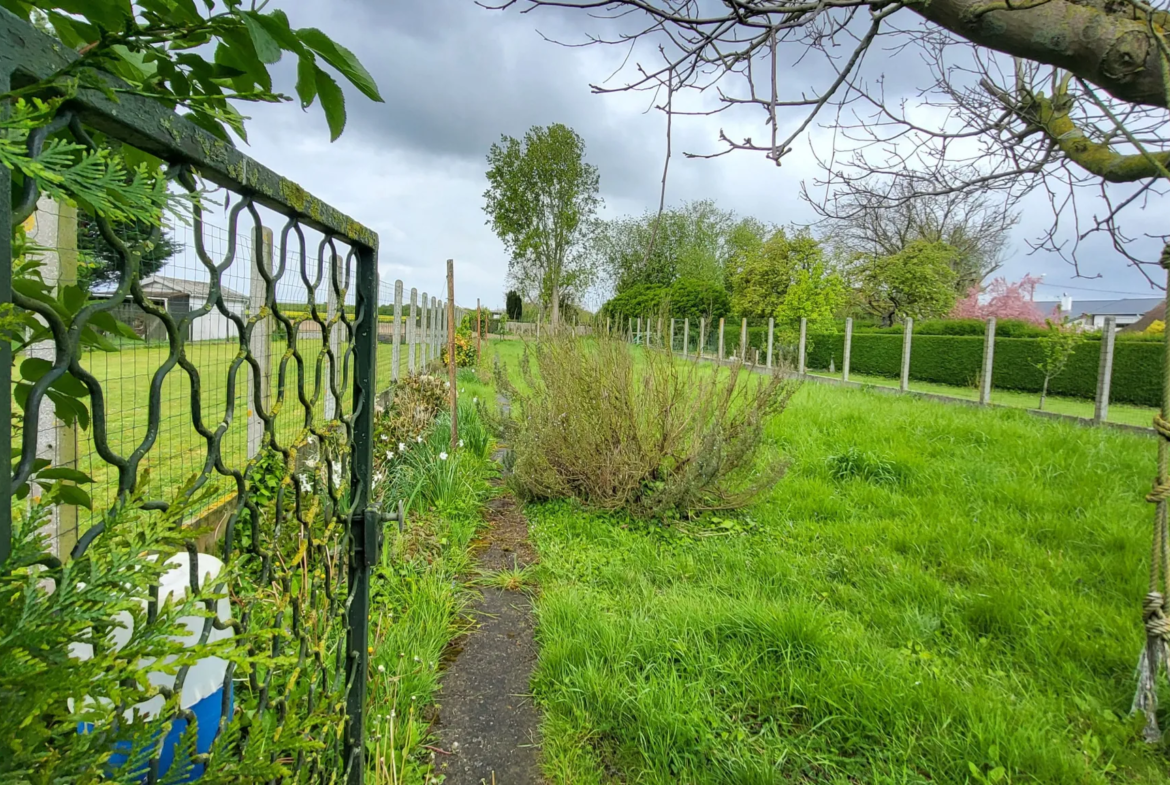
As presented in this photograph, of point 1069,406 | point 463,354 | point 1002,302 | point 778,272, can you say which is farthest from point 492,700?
point 1002,302

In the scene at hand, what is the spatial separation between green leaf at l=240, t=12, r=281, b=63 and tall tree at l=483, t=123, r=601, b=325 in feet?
66.5

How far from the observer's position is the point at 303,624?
1.06 m

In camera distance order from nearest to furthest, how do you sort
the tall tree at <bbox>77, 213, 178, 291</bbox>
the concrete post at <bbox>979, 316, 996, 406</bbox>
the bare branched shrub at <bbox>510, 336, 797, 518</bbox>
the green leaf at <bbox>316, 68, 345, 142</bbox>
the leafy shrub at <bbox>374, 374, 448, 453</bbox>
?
the tall tree at <bbox>77, 213, 178, 291</bbox>, the green leaf at <bbox>316, 68, 345, 142</bbox>, the bare branched shrub at <bbox>510, 336, 797, 518</bbox>, the leafy shrub at <bbox>374, 374, 448, 453</bbox>, the concrete post at <bbox>979, 316, 996, 406</bbox>

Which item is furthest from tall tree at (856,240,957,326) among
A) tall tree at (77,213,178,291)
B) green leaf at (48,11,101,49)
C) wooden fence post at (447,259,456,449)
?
green leaf at (48,11,101,49)

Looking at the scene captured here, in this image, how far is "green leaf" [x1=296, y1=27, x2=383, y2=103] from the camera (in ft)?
1.95

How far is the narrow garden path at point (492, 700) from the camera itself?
1882 mm

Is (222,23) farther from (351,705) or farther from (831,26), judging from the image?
(831,26)

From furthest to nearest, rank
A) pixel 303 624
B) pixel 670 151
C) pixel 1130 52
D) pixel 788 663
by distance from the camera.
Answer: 1. pixel 788 663
2. pixel 670 151
3. pixel 1130 52
4. pixel 303 624

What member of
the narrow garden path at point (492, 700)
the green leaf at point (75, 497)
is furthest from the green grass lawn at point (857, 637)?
the green leaf at point (75, 497)

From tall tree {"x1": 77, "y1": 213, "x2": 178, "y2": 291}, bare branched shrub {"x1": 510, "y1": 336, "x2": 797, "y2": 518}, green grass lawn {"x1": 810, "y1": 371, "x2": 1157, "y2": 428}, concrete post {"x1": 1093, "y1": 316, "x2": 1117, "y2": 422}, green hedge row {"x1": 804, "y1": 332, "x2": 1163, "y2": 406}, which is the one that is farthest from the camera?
green hedge row {"x1": 804, "y1": 332, "x2": 1163, "y2": 406}

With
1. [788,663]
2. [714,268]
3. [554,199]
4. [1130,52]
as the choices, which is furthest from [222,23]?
[714,268]

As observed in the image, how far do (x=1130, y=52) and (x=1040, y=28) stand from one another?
0.88 ft

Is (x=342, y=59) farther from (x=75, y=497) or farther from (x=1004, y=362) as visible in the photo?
(x=1004, y=362)

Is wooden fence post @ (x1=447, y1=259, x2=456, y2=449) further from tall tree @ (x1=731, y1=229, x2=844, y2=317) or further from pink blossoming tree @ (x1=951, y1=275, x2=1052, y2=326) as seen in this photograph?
pink blossoming tree @ (x1=951, y1=275, x2=1052, y2=326)
